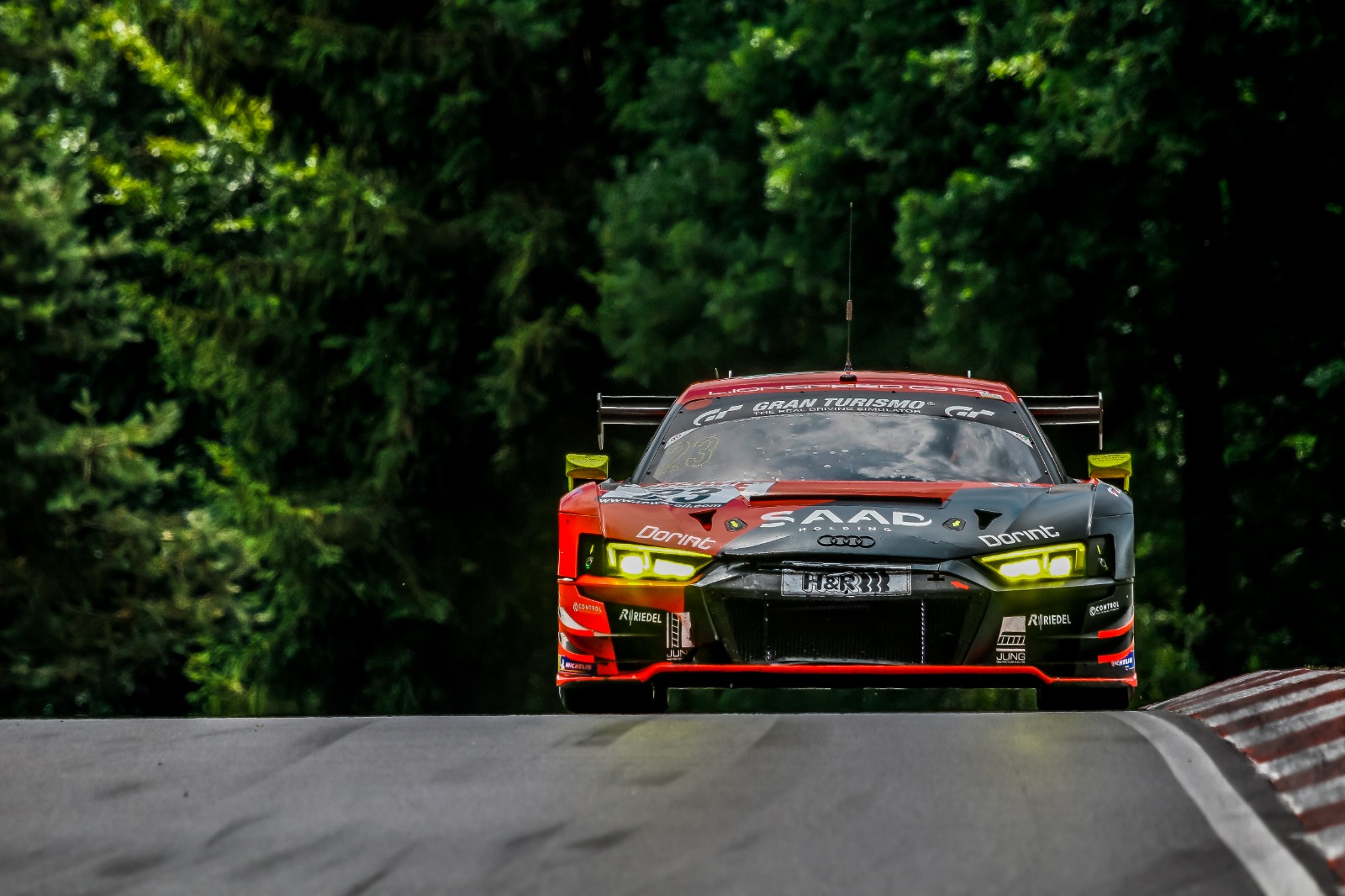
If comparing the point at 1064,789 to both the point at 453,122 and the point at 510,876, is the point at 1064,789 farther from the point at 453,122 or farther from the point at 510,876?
the point at 453,122

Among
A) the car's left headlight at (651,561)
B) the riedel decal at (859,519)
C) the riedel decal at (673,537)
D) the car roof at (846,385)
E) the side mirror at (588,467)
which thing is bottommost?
the car's left headlight at (651,561)

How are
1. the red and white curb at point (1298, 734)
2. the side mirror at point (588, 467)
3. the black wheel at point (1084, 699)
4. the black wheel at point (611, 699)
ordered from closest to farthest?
1. the red and white curb at point (1298, 734)
2. the black wheel at point (1084, 699)
3. the black wheel at point (611, 699)
4. the side mirror at point (588, 467)

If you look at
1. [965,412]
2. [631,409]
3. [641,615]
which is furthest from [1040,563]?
[631,409]

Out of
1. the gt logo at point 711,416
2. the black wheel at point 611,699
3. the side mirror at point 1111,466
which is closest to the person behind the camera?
the black wheel at point 611,699

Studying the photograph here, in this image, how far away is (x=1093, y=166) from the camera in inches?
907

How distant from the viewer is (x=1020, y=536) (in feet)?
31.9

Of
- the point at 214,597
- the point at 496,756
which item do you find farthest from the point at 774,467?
the point at 214,597

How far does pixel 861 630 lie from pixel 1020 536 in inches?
30.3

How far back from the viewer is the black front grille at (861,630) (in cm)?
957

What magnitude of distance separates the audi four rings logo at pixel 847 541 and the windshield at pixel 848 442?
121 centimetres

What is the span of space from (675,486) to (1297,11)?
37.3 feet

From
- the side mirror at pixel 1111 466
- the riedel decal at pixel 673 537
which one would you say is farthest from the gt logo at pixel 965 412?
the riedel decal at pixel 673 537

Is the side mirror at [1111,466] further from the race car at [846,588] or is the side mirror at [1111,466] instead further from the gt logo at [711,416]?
the gt logo at [711,416]

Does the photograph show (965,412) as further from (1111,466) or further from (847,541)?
(847,541)
